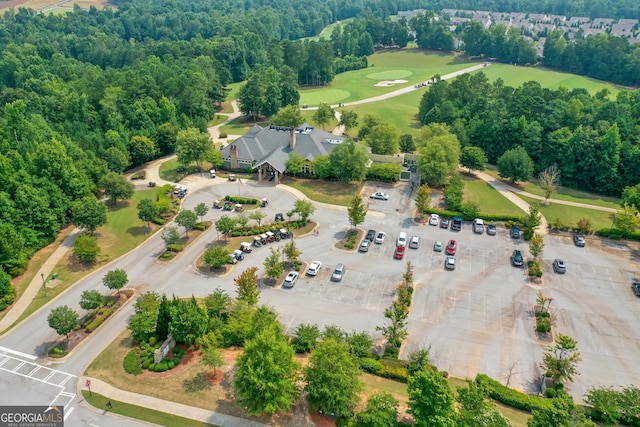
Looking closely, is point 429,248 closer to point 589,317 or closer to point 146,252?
point 589,317

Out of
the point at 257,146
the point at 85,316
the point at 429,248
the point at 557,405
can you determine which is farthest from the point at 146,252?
the point at 557,405

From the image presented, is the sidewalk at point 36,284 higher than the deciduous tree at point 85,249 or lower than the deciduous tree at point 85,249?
lower

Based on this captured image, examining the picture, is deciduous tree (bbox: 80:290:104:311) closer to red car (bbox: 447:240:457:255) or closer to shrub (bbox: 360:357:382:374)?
shrub (bbox: 360:357:382:374)

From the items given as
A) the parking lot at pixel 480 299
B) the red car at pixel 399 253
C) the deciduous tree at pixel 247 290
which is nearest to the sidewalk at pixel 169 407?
the deciduous tree at pixel 247 290

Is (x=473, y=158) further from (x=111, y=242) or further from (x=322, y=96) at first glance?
(x=322, y=96)

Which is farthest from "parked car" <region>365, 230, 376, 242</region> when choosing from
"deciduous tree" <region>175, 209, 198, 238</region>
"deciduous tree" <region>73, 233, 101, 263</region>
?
"deciduous tree" <region>73, 233, 101, 263</region>

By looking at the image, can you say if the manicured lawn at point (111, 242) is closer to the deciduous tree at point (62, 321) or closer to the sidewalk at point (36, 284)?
the sidewalk at point (36, 284)
